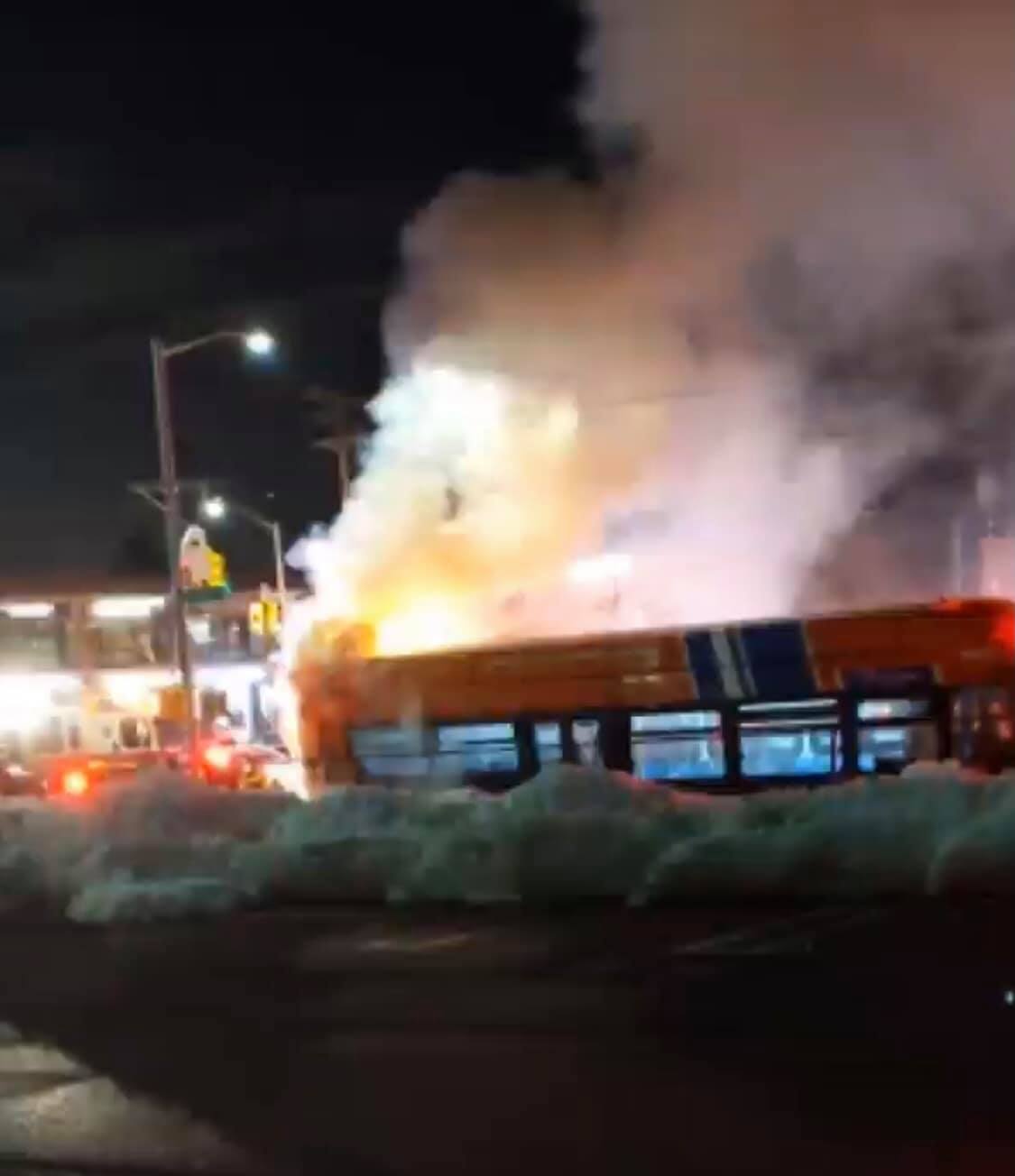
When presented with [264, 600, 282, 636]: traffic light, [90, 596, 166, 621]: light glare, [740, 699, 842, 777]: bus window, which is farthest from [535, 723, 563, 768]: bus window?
[90, 596, 166, 621]: light glare

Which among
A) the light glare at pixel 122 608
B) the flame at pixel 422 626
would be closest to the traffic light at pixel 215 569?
the flame at pixel 422 626

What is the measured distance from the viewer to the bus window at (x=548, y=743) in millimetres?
22375

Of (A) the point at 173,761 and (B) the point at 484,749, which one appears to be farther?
(A) the point at 173,761

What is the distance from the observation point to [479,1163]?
7.11m

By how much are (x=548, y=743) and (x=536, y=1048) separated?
1339cm

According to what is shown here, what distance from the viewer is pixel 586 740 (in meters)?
22.2

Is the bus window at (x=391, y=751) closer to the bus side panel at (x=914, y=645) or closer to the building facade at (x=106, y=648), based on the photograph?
the bus side panel at (x=914, y=645)

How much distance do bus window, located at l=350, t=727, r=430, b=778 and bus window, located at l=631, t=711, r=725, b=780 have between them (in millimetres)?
2396

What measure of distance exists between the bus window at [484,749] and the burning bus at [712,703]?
0.06 feet

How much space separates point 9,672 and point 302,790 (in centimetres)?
3725

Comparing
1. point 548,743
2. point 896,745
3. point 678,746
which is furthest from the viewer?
point 548,743

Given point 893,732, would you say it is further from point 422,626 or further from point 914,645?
point 422,626

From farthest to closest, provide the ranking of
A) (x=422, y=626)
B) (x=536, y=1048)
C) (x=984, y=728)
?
(x=422, y=626), (x=984, y=728), (x=536, y=1048)

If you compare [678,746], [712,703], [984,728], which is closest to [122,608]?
[678,746]
